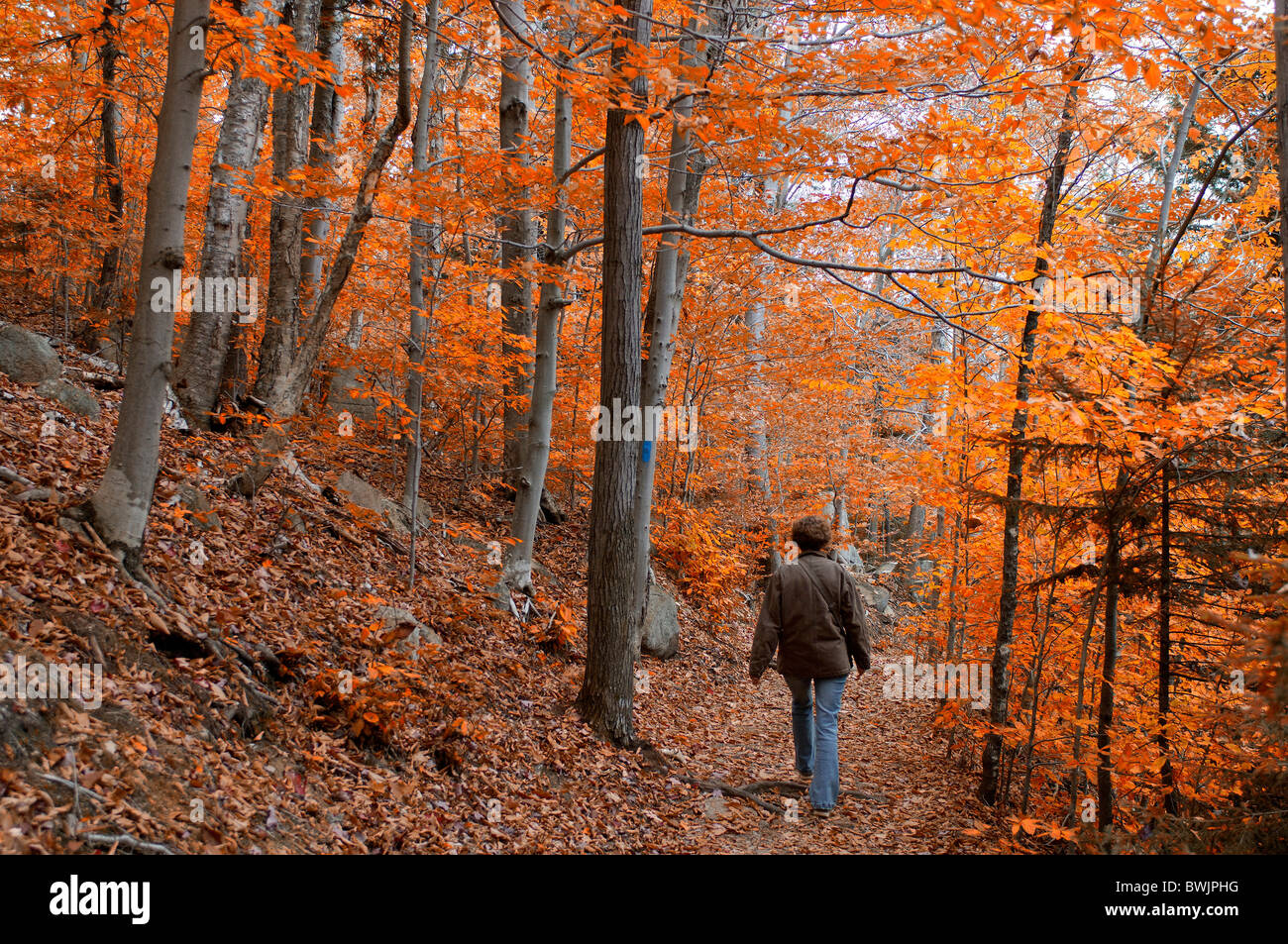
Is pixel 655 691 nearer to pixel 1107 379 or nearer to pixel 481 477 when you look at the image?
pixel 481 477

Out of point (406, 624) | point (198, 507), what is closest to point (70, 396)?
point (198, 507)

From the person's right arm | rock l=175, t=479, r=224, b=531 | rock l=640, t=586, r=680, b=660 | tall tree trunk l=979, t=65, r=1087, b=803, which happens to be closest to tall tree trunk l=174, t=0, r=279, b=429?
rock l=175, t=479, r=224, b=531

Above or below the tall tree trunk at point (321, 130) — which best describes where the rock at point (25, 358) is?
below

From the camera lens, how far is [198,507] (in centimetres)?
544

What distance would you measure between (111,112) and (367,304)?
439cm

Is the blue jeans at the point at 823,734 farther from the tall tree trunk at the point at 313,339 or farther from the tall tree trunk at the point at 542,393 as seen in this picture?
the tall tree trunk at the point at 313,339

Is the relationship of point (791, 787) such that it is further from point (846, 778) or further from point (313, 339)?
point (313, 339)

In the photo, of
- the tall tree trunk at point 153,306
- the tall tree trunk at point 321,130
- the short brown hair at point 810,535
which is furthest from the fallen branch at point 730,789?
the tall tree trunk at point 321,130

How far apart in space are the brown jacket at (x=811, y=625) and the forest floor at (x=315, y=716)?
1185 millimetres

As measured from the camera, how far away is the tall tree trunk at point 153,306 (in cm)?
388

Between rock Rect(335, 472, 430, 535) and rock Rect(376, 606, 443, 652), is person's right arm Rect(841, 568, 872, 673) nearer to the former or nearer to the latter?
rock Rect(376, 606, 443, 652)

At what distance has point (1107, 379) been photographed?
478cm

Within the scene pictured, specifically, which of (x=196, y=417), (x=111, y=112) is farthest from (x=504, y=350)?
(x=111, y=112)
